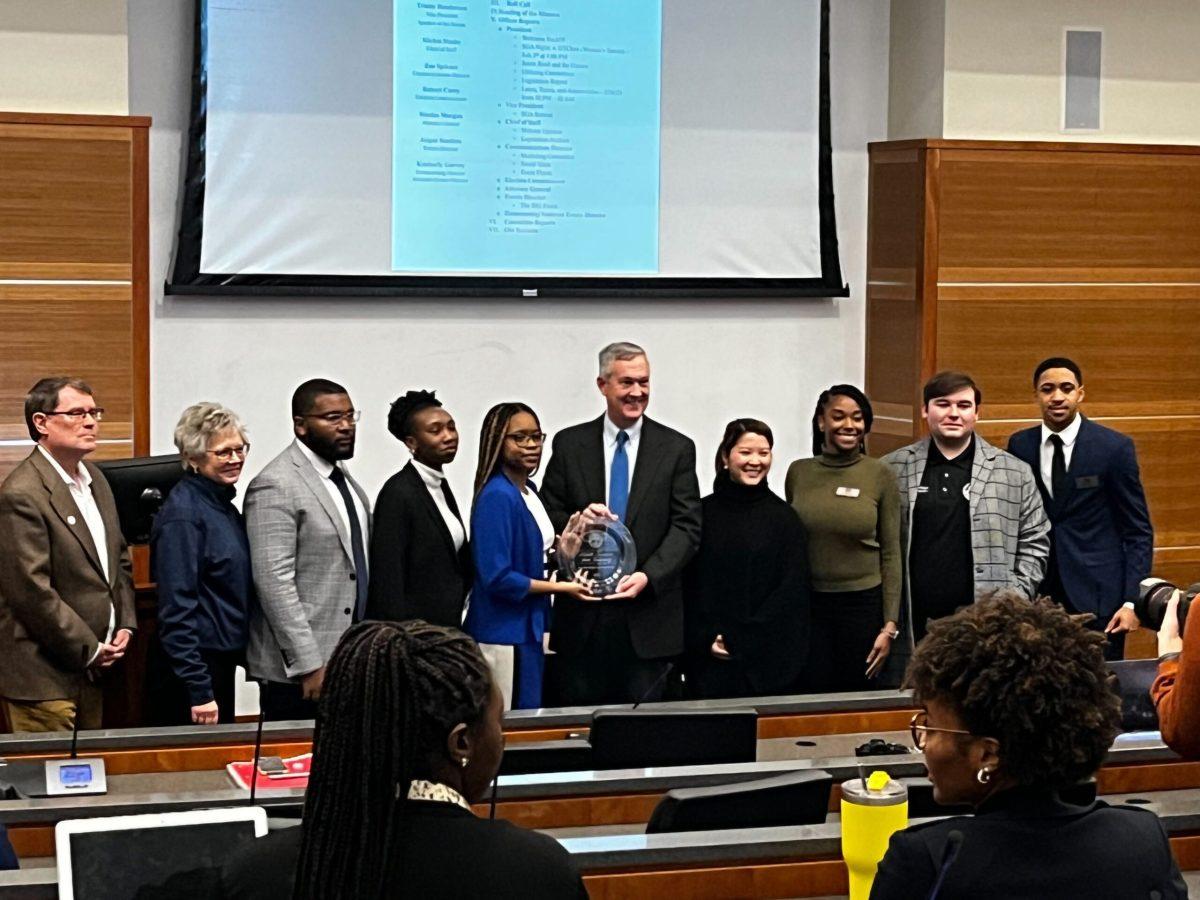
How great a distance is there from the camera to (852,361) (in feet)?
26.2

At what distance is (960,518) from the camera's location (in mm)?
5453

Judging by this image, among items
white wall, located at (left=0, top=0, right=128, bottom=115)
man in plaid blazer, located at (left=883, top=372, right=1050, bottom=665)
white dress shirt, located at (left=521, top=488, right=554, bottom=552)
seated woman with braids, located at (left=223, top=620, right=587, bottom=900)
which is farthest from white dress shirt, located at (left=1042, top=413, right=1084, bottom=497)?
seated woman with braids, located at (left=223, top=620, right=587, bottom=900)

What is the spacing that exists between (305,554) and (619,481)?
3.58 feet

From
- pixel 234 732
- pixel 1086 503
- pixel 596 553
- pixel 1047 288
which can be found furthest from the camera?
pixel 1047 288

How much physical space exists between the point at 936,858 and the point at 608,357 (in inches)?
148

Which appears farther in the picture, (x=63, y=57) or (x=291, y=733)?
(x=63, y=57)

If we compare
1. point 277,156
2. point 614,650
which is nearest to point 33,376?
point 277,156

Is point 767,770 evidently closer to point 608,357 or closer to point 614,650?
point 614,650

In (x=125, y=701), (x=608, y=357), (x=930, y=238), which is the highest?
(x=930, y=238)

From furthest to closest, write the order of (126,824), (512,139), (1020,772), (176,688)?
(512,139), (176,688), (126,824), (1020,772)

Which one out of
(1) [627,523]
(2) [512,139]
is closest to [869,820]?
(1) [627,523]

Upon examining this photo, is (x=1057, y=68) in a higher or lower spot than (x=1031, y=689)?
higher

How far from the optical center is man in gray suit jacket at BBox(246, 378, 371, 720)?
15.8 feet

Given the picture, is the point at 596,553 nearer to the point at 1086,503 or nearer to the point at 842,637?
the point at 842,637
